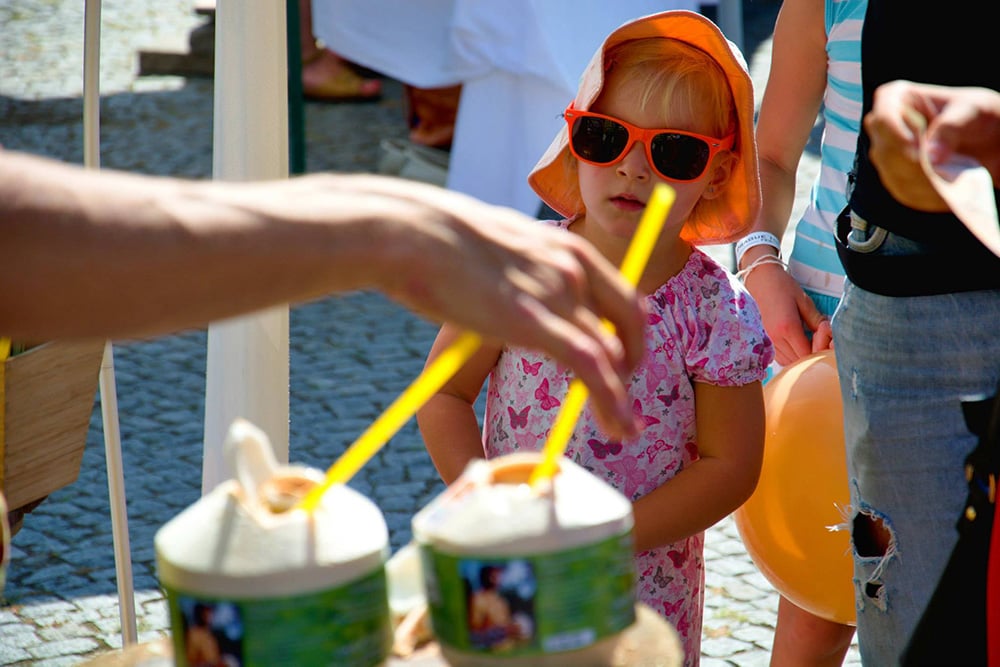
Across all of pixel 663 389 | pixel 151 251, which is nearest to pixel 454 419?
pixel 663 389

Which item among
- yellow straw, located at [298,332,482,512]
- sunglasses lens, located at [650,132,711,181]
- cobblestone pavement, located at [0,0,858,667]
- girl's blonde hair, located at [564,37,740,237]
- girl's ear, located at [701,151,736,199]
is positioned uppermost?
girl's blonde hair, located at [564,37,740,237]

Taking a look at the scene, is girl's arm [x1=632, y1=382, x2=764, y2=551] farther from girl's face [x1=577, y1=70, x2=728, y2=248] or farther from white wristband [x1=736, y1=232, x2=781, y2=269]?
white wristband [x1=736, y1=232, x2=781, y2=269]

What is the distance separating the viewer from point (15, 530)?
6.37 ft

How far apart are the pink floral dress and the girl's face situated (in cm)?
12

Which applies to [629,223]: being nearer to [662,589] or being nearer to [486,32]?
[662,589]

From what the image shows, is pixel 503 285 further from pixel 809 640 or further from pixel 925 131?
pixel 809 640

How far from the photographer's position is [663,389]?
188cm

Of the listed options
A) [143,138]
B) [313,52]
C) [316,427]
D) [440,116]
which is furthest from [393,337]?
[313,52]

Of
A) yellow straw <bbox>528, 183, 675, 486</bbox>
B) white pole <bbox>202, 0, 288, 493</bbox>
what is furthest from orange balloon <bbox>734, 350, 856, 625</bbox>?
yellow straw <bbox>528, 183, 675, 486</bbox>

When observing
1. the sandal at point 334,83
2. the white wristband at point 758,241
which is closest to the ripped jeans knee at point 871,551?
the white wristband at point 758,241

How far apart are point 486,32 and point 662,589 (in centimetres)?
412

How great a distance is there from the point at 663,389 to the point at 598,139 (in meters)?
0.40

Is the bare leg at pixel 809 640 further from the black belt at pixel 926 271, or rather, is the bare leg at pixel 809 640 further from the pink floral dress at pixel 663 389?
the black belt at pixel 926 271

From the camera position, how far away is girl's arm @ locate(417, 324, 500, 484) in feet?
6.05
